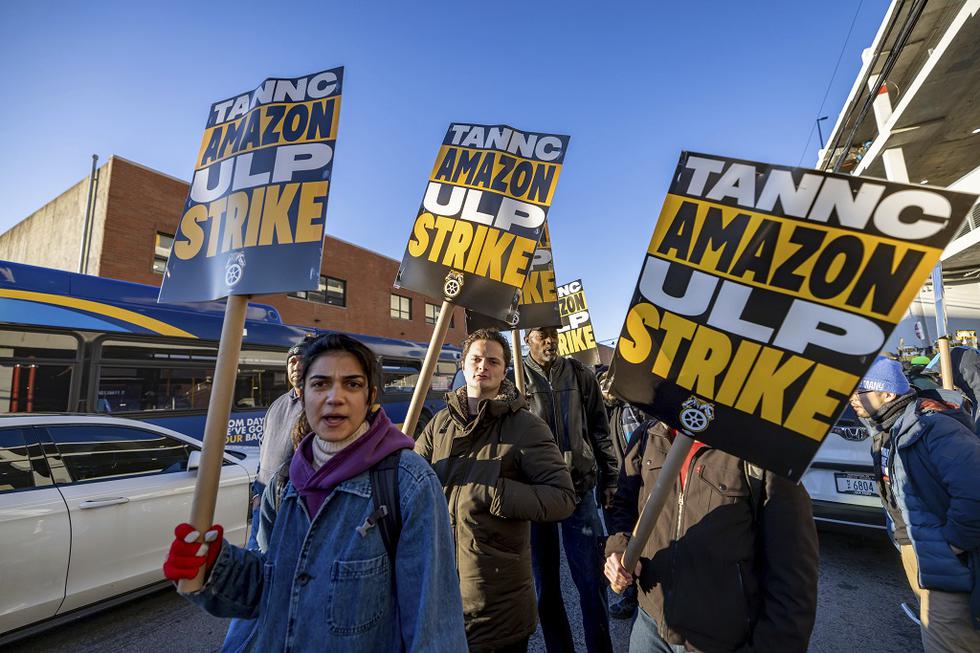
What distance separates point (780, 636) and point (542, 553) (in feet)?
4.48

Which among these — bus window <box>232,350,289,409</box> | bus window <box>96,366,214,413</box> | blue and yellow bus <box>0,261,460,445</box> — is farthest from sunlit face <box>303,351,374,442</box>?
bus window <box>232,350,289,409</box>

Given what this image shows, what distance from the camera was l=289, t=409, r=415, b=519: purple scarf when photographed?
1.31 m

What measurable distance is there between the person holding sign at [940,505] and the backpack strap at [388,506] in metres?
1.96

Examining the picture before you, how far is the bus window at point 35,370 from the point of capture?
582 cm

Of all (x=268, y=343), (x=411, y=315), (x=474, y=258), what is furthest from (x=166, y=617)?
(x=411, y=315)

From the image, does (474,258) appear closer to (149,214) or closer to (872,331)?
(872,331)

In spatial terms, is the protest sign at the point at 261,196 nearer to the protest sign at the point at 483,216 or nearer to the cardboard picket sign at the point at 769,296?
the protest sign at the point at 483,216

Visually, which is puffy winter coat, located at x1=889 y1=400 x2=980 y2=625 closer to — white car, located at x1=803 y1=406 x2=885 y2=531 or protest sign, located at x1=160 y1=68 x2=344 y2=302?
white car, located at x1=803 y1=406 x2=885 y2=531

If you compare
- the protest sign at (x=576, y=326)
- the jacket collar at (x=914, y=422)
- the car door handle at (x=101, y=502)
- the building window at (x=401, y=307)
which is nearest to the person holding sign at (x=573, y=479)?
the jacket collar at (x=914, y=422)

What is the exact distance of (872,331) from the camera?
1.39m

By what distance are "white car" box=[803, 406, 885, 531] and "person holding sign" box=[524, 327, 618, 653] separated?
238 cm

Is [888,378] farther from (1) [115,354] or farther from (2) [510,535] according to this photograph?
(1) [115,354]

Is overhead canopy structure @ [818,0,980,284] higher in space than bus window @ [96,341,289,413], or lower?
higher

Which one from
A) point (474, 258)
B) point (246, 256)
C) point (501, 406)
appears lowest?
point (501, 406)
